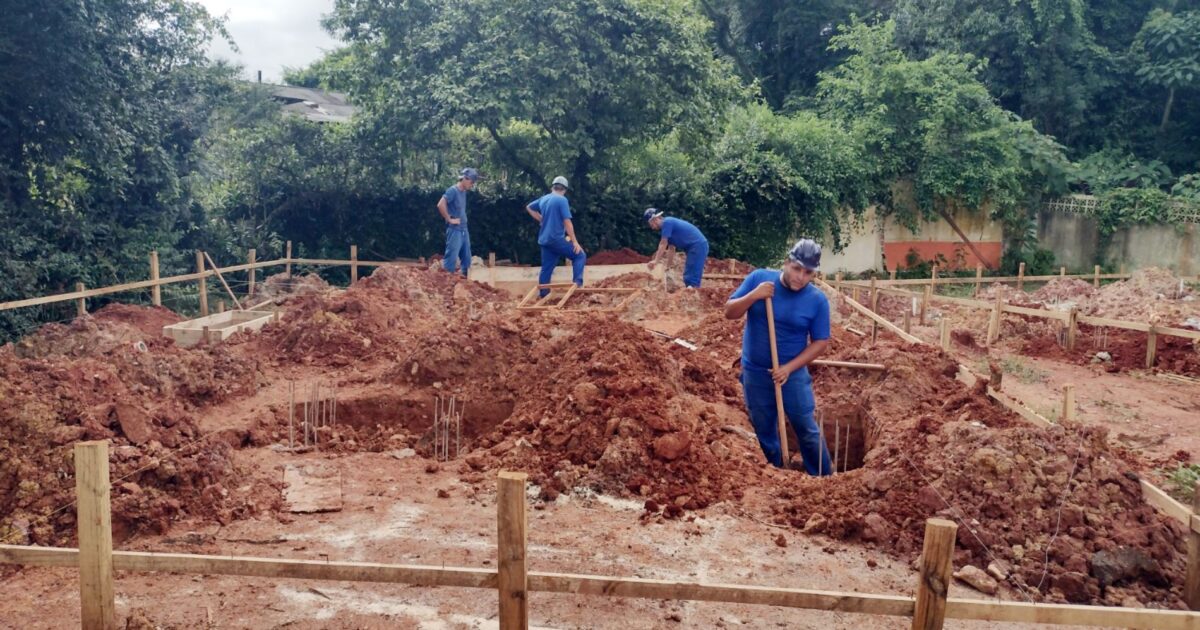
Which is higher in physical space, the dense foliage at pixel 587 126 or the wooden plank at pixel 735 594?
the dense foliage at pixel 587 126

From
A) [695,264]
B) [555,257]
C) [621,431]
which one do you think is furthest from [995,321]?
[621,431]

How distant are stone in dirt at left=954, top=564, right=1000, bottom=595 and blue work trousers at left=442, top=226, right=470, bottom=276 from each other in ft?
36.1

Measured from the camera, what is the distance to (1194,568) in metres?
4.49

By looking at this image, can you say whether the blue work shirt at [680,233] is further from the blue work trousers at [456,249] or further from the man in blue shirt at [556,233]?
the blue work trousers at [456,249]

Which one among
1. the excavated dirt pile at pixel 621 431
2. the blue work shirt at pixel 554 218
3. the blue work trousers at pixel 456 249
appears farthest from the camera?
the blue work trousers at pixel 456 249

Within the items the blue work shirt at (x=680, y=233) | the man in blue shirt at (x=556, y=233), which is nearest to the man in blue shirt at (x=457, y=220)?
the man in blue shirt at (x=556, y=233)

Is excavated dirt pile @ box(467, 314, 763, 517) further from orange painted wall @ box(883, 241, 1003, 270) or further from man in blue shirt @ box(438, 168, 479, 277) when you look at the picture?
orange painted wall @ box(883, 241, 1003, 270)

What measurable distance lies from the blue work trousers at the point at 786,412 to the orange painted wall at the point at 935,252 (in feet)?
53.4

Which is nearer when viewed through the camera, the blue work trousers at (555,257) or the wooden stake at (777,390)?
the wooden stake at (777,390)

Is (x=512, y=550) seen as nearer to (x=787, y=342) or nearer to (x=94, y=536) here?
(x=94, y=536)

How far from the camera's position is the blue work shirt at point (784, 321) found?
6824 millimetres

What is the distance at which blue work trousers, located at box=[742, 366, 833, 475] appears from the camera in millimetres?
7059

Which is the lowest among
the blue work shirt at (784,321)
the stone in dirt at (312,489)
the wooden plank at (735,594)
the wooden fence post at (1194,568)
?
the stone in dirt at (312,489)

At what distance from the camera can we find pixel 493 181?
63.7 feet
